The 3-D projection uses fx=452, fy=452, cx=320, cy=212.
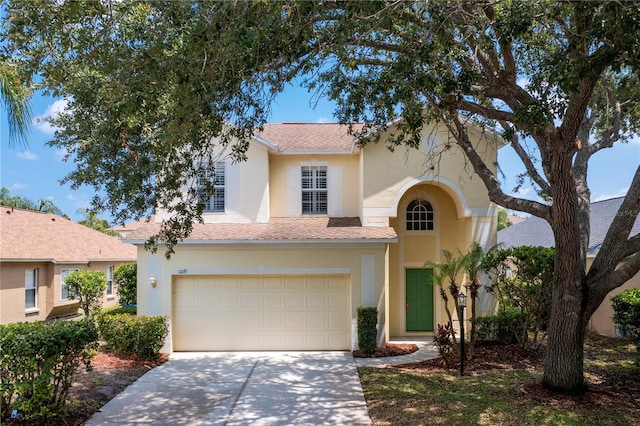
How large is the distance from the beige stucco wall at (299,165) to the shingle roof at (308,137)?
274 millimetres

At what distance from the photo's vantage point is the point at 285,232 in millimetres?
12812

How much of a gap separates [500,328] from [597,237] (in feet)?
16.9

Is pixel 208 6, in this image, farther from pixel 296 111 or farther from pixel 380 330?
pixel 380 330

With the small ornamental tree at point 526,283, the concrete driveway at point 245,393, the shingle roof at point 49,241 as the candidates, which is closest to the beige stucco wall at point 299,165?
the small ornamental tree at point 526,283

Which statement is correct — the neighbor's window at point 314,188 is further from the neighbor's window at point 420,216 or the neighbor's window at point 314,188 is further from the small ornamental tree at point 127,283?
the small ornamental tree at point 127,283

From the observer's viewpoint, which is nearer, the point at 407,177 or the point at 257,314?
Result: the point at 257,314

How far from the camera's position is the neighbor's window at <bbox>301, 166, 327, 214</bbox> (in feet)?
48.1

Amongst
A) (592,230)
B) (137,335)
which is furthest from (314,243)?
(592,230)

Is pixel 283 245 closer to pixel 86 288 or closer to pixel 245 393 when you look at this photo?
pixel 245 393

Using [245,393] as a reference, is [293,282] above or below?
above

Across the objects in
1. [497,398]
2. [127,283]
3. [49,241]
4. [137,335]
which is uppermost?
[49,241]

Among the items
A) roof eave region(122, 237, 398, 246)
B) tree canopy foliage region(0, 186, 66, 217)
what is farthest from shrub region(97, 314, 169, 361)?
tree canopy foliage region(0, 186, 66, 217)

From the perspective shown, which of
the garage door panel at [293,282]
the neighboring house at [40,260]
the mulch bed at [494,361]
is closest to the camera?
the mulch bed at [494,361]

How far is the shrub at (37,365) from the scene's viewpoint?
21.2ft
